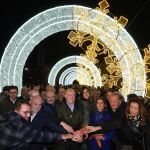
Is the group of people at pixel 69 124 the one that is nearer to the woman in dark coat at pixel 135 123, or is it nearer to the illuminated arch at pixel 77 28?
the woman in dark coat at pixel 135 123

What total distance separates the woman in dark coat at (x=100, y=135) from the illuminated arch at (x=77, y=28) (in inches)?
208

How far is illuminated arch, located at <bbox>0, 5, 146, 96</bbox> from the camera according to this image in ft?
52.4

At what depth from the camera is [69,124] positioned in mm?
9898

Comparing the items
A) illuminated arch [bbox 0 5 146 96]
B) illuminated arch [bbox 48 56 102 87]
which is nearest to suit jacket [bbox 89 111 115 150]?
illuminated arch [bbox 0 5 146 96]

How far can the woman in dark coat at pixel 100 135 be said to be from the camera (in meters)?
10.3

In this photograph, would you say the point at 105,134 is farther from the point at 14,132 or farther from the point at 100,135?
the point at 14,132

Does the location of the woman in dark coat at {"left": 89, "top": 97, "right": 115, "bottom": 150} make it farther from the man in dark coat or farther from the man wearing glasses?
the man wearing glasses

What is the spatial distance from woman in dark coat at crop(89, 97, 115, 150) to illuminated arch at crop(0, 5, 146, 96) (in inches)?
208

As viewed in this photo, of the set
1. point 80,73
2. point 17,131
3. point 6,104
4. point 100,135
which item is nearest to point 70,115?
point 100,135

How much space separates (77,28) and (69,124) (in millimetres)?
7670

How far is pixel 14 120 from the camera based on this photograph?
7.09m

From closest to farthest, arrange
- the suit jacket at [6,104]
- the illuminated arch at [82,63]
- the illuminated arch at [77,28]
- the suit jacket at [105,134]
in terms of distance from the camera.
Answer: the suit jacket at [105,134]
the suit jacket at [6,104]
the illuminated arch at [77,28]
the illuminated arch at [82,63]

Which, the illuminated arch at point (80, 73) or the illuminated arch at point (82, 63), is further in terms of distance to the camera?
the illuminated arch at point (80, 73)

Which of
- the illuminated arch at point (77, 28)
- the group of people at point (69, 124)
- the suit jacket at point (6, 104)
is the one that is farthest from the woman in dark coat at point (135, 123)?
the illuminated arch at point (77, 28)
